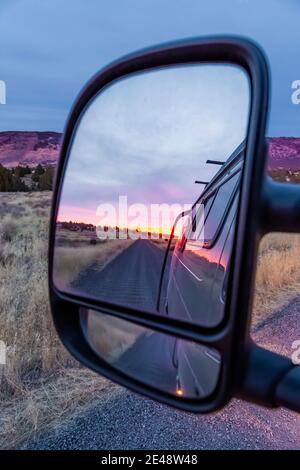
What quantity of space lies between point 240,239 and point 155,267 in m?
1.33

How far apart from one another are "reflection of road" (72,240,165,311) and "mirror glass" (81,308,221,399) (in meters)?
A: 0.11

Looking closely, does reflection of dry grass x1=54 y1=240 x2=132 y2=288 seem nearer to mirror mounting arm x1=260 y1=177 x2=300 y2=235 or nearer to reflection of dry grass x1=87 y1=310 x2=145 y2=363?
reflection of dry grass x1=87 y1=310 x2=145 y2=363

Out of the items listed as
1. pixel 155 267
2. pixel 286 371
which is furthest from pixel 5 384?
pixel 286 371

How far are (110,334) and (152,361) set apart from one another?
18 cm

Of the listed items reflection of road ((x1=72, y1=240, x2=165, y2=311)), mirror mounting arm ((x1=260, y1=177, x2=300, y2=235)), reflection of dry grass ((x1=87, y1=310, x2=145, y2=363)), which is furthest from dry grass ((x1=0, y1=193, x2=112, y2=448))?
mirror mounting arm ((x1=260, y1=177, x2=300, y2=235))

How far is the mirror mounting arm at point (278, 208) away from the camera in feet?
2.52

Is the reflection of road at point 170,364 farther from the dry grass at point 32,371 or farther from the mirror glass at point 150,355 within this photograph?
the dry grass at point 32,371

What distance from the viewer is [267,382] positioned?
0.82m

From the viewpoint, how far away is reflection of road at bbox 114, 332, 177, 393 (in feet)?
3.87

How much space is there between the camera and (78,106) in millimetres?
1266

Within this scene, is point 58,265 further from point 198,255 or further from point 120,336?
point 198,255

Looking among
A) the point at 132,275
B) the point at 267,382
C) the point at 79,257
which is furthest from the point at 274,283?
the point at 267,382

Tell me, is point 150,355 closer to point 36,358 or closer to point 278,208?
point 278,208

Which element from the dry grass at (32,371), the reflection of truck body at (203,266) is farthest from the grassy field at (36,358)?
the reflection of truck body at (203,266)
